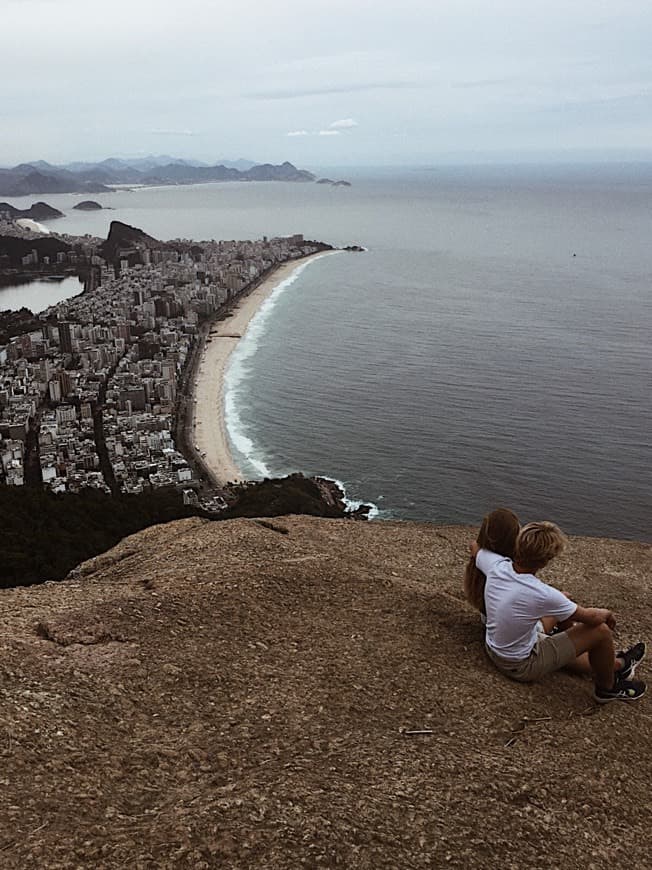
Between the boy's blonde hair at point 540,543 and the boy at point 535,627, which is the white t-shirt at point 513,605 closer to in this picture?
the boy at point 535,627

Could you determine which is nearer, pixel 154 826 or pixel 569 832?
pixel 154 826

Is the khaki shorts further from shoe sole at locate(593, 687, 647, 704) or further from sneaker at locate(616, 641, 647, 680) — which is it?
sneaker at locate(616, 641, 647, 680)

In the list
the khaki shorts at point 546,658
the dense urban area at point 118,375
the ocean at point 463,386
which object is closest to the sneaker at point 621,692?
the khaki shorts at point 546,658

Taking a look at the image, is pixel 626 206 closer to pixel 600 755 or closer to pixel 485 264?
pixel 485 264

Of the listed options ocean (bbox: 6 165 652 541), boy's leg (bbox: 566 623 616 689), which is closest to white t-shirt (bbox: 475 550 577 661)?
boy's leg (bbox: 566 623 616 689)

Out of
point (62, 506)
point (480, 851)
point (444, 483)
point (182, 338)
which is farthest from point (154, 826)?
point (182, 338)
